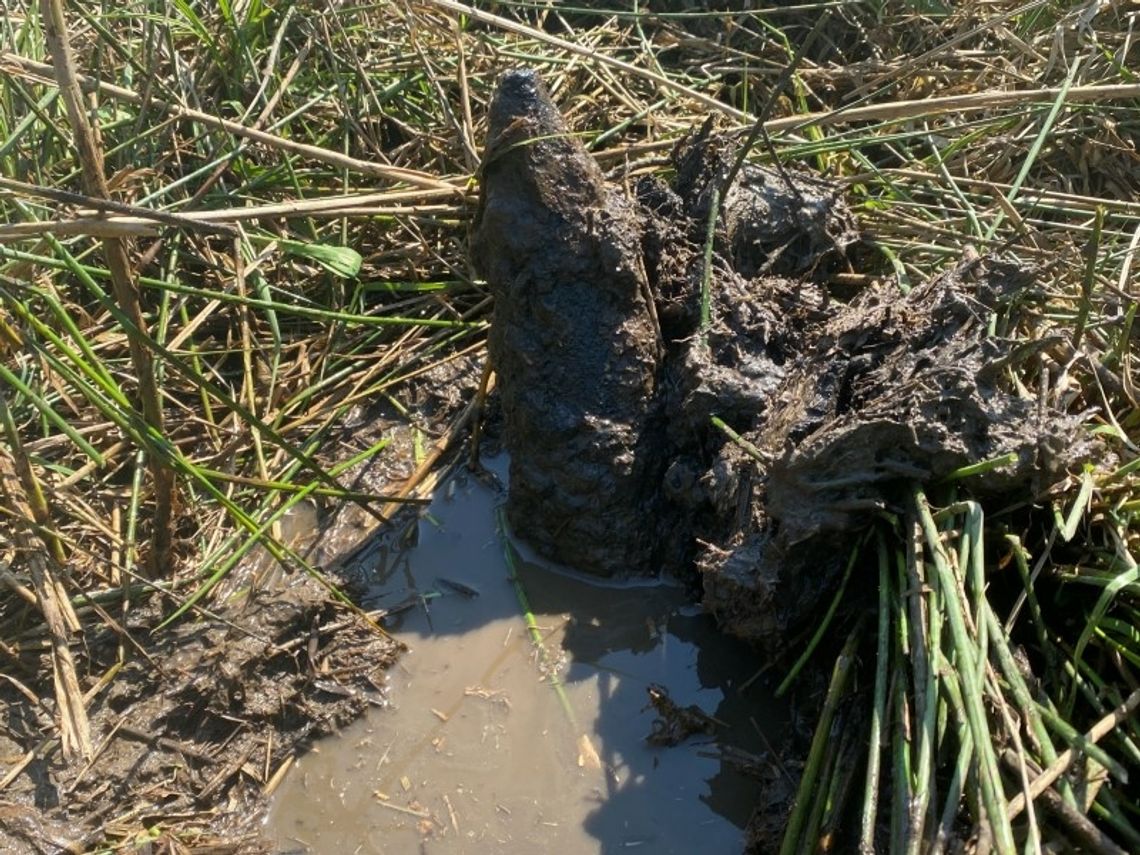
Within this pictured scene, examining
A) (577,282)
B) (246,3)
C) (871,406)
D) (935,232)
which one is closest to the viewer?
(871,406)

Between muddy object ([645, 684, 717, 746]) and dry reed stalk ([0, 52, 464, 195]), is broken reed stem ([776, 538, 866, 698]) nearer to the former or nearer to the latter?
muddy object ([645, 684, 717, 746])

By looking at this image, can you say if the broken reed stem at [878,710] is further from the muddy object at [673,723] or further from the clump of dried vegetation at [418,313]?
the muddy object at [673,723]

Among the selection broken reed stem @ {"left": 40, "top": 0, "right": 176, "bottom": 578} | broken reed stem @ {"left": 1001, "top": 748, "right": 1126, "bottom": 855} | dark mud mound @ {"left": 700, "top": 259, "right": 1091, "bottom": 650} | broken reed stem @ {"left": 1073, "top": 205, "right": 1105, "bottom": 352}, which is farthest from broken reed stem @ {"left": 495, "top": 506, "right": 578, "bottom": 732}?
broken reed stem @ {"left": 1073, "top": 205, "right": 1105, "bottom": 352}

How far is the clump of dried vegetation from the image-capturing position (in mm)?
2035

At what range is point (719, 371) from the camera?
2.59m

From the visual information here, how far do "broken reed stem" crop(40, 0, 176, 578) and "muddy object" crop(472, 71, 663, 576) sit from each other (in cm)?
83

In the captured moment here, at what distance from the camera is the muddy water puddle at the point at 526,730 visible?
2340mm

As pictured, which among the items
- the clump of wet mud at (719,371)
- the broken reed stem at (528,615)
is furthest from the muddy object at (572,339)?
the broken reed stem at (528,615)

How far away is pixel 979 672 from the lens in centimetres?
190

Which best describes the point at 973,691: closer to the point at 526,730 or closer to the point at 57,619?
the point at 526,730

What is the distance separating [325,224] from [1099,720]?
245cm

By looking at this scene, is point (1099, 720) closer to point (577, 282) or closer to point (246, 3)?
point (577, 282)

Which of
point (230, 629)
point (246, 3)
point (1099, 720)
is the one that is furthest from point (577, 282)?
point (246, 3)

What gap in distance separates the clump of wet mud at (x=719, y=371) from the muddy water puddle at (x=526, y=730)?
0.50 ft
